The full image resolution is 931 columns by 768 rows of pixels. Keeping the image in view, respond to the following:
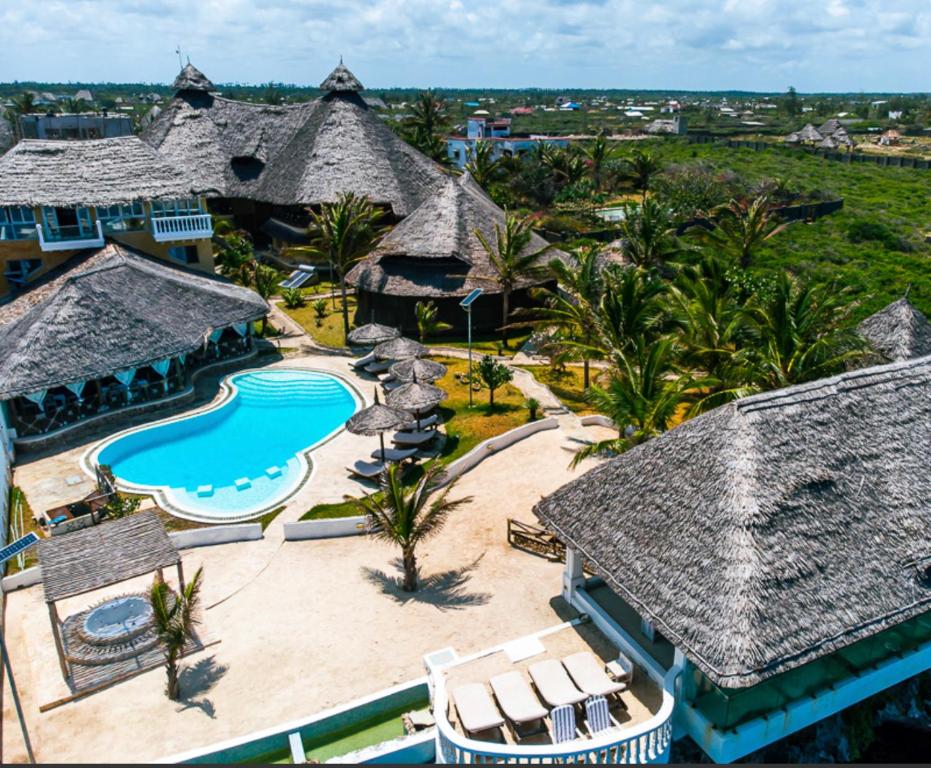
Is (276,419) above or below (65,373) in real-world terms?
Answer: below

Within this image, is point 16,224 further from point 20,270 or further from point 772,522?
point 772,522

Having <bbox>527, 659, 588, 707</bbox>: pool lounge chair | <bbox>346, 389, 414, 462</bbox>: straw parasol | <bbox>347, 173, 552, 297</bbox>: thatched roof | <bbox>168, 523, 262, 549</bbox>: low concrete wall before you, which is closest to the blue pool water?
<bbox>168, 523, 262, 549</bbox>: low concrete wall

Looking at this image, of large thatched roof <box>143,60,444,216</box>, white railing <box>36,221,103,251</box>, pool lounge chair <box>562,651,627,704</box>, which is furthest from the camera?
large thatched roof <box>143,60,444,216</box>

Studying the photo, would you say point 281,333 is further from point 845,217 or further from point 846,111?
point 846,111

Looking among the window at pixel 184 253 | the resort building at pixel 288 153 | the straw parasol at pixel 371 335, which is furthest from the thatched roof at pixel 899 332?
the window at pixel 184 253

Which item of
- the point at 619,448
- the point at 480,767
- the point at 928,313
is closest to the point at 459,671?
the point at 480,767

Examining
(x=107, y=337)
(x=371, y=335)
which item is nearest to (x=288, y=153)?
(x=371, y=335)

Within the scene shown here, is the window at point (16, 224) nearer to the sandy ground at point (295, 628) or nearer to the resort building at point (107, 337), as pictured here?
the resort building at point (107, 337)

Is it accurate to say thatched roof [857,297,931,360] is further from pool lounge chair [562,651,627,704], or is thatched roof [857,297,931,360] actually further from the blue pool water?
the blue pool water
